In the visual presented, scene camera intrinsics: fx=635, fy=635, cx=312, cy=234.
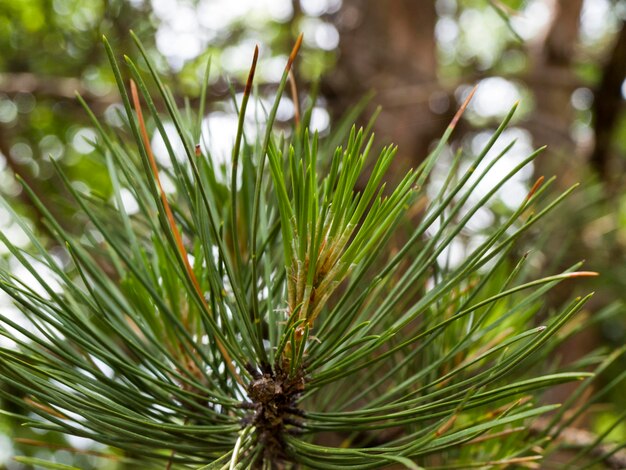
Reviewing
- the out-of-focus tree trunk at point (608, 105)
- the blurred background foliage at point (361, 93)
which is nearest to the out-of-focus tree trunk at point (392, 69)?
the blurred background foliage at point (361, 93)

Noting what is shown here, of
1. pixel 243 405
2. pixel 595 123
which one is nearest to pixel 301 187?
pixel 243 405

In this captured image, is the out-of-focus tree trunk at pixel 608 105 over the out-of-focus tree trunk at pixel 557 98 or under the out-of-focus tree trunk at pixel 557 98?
under

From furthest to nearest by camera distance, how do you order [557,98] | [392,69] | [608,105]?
[557,98] < [392,69] < [608,105]

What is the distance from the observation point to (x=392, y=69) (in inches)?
50.3

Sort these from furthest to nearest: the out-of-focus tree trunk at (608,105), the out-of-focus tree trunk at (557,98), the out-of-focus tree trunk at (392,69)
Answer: the out-of-focus tree trunk at (557,98), the out-of-focus tree trunk at (392,69), the out-of-focus tree trunk at (608,105)

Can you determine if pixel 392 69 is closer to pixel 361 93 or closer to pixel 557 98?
pixel 361 93

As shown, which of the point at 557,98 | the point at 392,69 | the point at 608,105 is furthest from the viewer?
the point at 557,98

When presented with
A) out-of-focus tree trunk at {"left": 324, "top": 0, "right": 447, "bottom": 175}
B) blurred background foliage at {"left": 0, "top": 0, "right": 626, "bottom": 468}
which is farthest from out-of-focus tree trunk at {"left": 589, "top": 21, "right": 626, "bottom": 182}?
out-of-focus tree trunk at {"left": 324, "top": 0, "right": 447, "bottom": 175}

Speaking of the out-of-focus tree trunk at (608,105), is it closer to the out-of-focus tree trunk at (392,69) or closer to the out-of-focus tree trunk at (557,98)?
the out-of-focus tree trunk at (557,98)

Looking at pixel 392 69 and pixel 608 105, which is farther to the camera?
pixel 392 69

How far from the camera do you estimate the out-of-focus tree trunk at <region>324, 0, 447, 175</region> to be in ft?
3.76

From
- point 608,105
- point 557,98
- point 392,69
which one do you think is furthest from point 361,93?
point 557,98

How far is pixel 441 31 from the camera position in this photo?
256 cm

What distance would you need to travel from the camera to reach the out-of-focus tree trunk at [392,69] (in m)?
1.15
